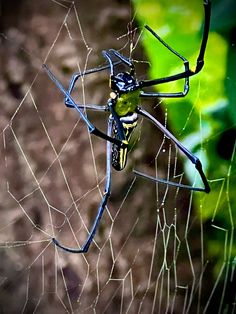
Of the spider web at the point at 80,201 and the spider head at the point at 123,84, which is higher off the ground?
the spider head at the point at 123,84

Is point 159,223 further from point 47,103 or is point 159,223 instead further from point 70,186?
point 47,103

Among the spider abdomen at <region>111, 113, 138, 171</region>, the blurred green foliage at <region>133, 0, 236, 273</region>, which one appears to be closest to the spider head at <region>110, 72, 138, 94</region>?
the spider abdomen at <region>111, 113, 138, 171</region>

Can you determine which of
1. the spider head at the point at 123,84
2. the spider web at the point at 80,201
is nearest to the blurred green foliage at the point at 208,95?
the spider web at the point at 80,201

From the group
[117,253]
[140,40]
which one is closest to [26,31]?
[140,40]

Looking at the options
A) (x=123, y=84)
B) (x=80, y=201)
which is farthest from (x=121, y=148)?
(x=80, y=201)

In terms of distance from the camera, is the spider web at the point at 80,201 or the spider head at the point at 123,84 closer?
the spider head at the point at 123,84

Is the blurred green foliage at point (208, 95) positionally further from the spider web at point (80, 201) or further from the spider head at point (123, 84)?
the spider head at point (123, 84)

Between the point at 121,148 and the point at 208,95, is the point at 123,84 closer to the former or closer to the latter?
the point at 121,148
